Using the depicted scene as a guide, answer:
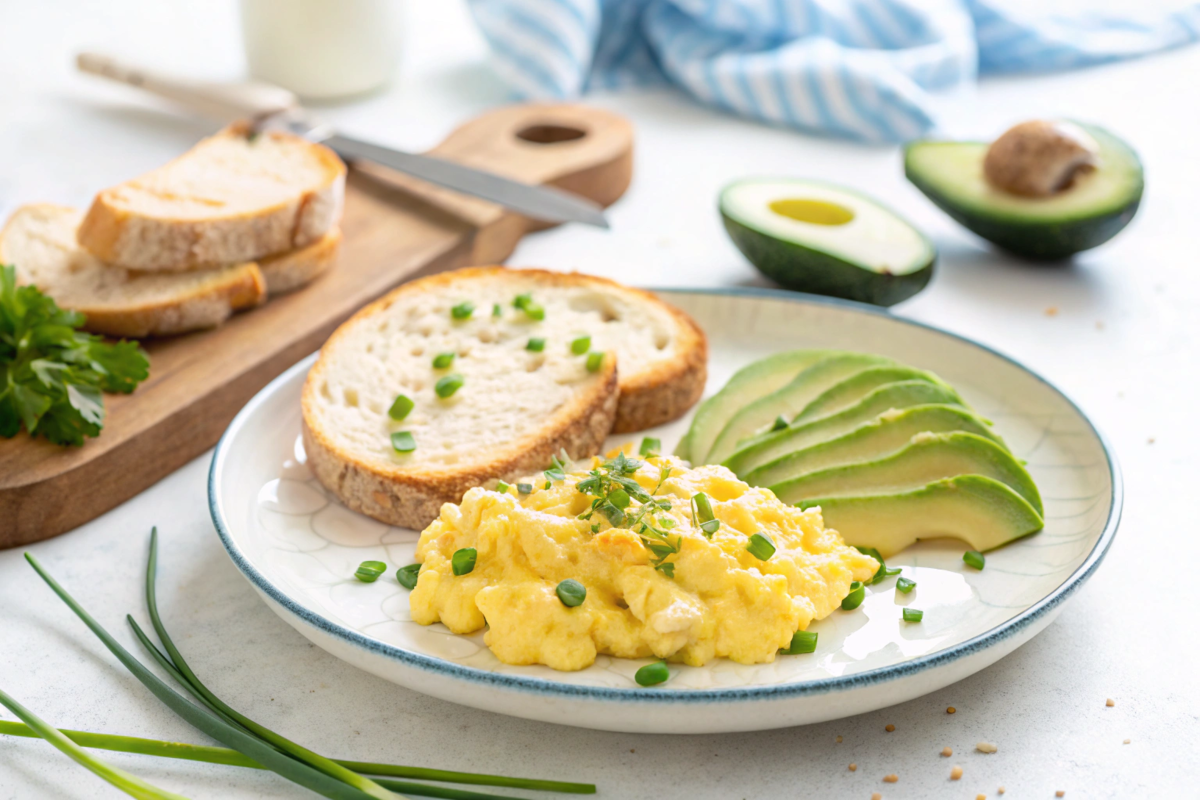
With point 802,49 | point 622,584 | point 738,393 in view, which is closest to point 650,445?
point 738,393

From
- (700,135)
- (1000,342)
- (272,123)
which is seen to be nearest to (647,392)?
(1000,342)

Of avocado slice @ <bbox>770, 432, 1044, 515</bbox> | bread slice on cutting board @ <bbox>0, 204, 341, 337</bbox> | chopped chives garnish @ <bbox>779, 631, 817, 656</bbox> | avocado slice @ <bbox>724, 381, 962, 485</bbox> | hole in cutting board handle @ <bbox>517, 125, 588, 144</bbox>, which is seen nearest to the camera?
chopped chives garnish @ <bbox>779, 631, 817, 656</bbox>

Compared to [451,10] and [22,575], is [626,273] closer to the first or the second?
[22,575]

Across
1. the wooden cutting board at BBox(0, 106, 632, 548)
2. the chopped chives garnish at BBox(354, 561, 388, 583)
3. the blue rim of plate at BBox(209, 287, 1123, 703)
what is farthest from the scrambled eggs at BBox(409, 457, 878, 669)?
the wooden cutting board at BBox(0, 106, 632, 548)

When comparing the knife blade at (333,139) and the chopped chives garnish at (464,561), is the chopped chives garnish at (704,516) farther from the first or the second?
the knife blade at (333,139)

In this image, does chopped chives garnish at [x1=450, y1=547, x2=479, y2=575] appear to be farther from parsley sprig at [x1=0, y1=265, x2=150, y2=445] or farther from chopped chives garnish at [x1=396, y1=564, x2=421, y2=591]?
parsley sprig at [x1=0, y1=265, x2=150, y2=445]

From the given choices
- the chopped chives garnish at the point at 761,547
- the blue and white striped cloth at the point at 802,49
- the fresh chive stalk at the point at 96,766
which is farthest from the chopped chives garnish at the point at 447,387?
the blue and white striped cloth at the point at 802,49
